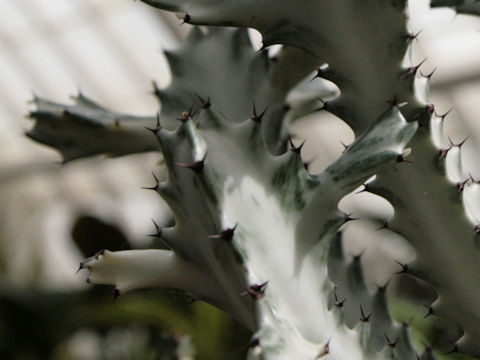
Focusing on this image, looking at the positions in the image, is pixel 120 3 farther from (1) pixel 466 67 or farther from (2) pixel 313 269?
(2) pixel 313 269

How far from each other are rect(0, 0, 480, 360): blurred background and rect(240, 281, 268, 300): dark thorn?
290 mm

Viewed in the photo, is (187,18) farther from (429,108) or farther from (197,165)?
(429,108)

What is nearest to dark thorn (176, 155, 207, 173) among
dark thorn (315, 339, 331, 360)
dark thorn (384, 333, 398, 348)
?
dark thorn (315, 339, 331, 360)

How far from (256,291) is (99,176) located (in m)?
14.0

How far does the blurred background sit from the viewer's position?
15.9 ft

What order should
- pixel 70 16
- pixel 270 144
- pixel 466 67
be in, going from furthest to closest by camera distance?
pixel 70 16 < pixel 466 67 < pixel 270 144

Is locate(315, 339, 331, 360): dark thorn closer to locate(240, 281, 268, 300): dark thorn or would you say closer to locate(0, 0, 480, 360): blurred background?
locate(240, 281, 268, 300): dark thorn

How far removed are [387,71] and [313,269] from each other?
32 centimetres

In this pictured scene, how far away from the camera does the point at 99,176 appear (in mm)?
14734

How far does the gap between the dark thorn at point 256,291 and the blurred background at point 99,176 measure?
0.95 feet

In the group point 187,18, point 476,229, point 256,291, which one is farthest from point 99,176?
point 256,291

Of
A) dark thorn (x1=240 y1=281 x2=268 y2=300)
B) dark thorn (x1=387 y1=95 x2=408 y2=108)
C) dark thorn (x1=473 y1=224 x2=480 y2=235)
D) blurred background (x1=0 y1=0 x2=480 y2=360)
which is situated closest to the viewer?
dark thorn (x1=240 y1=281 x2=268 y2=300)

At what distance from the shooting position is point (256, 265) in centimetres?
98

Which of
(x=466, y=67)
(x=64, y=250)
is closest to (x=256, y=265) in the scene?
(x=466, y=67)
